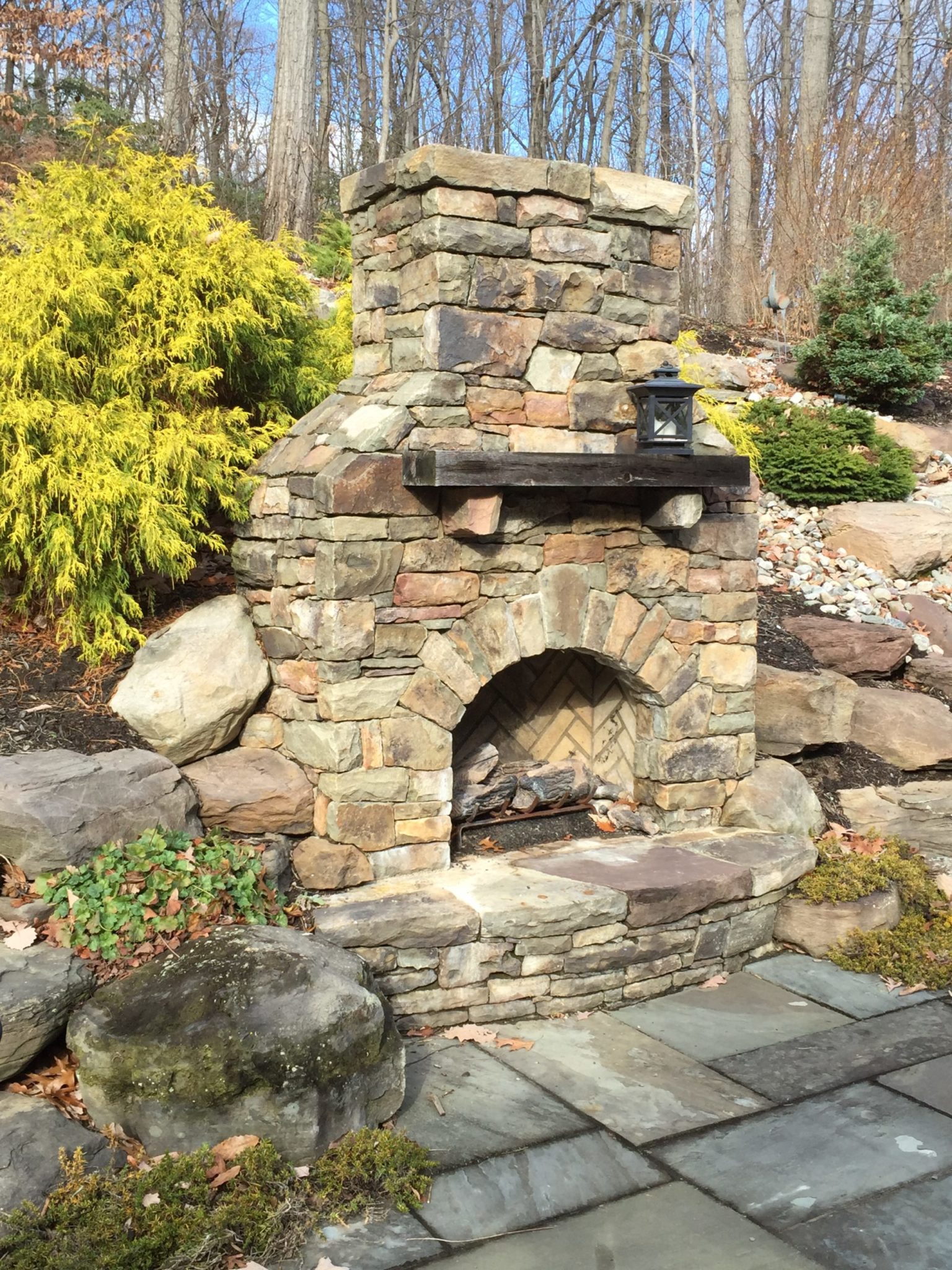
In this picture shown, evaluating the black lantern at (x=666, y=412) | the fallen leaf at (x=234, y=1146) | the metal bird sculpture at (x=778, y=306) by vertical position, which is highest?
the metal bird sculpture at (x=778, y=306)

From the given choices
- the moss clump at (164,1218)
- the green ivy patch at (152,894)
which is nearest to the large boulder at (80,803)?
the green ivy patch at (152,894)

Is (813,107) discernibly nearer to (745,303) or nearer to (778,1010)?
(745,303)

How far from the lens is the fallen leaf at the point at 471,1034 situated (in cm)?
466

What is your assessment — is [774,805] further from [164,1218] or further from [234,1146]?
[164,1218]

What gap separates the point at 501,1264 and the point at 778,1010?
229 centimetres

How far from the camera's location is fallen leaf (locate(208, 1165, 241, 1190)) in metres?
3.36

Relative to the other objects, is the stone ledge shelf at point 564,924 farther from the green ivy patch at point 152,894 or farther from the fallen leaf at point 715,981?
the green ivy patch at point 152,894

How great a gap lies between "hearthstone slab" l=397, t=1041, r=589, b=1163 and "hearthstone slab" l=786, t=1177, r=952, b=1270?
2.94ft

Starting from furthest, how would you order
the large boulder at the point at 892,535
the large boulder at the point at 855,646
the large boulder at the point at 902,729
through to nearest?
the large boulder at the point at 892,535
the large boulder at the point at 855,646
the large boulder at the point at 902,729

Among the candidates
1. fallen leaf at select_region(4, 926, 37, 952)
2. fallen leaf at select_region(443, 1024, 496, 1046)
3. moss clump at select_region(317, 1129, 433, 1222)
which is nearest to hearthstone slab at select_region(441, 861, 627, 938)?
fallen leaf at select_region(443, 1024, 496, 1046)

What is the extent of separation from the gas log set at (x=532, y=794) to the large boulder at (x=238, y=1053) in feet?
6.37

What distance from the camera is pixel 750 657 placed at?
5.93 metres

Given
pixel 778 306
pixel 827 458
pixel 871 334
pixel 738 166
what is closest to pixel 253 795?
pixel 827 458

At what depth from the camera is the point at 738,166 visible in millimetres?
15602
